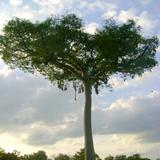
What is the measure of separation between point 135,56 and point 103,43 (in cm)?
288

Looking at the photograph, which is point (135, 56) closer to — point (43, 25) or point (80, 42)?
point (80, 42)

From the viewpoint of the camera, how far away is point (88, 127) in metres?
34.8

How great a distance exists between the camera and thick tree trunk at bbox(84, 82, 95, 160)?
112 feet

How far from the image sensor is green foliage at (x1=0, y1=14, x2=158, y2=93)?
35688 mm

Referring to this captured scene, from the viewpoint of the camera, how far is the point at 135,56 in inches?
1475

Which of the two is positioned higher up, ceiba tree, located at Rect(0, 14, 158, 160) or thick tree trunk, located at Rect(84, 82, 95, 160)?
ceiba tree, located at Rect(0, 14, 158, 160)

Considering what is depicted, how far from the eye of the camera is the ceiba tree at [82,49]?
117 feet

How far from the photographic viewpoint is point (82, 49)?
3647cm

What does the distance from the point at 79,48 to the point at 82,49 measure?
22 centimetres

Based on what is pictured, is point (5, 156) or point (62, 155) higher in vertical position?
point (62, 155)

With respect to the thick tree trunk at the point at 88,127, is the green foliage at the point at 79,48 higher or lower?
higher

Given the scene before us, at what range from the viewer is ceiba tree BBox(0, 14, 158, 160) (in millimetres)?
35562

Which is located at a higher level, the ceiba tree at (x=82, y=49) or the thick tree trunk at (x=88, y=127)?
the ceiba tree at (x=82, y=49)

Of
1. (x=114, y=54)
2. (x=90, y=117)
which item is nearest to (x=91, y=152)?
(x=90, y=117)
